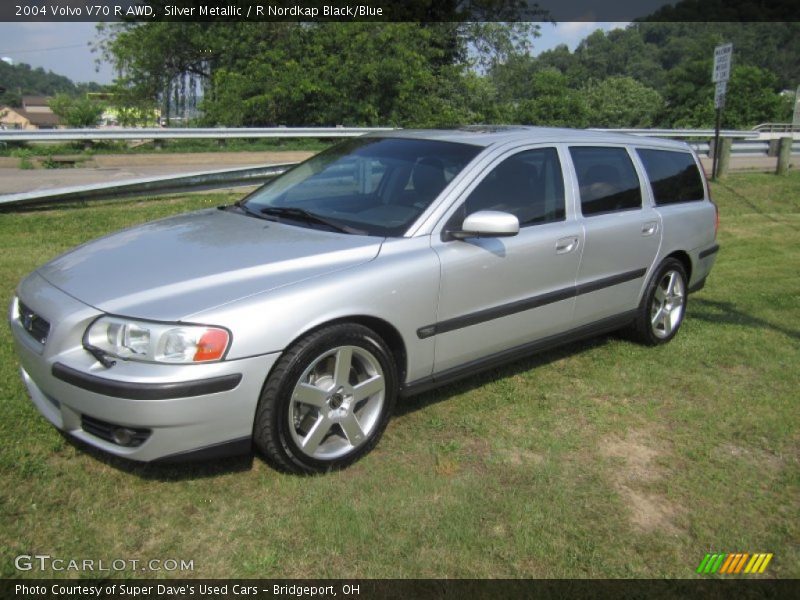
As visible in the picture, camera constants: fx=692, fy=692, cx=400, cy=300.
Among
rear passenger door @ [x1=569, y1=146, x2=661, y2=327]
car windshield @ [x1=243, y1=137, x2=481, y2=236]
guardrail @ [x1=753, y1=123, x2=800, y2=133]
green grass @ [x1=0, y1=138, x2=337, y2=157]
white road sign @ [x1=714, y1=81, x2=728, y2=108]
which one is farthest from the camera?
guardrail @ [x1=753, y1=123, x2=800, y2=133]

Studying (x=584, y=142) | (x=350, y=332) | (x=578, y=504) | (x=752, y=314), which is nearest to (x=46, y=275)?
(x=350, y=332)

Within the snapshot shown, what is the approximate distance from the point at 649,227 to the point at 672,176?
69 centimetres

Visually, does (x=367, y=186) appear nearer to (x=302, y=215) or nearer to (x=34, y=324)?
(x=302, y=215)

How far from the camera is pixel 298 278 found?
307cm

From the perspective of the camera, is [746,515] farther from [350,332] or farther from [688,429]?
[350,332]

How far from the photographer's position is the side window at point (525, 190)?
12.6 feet

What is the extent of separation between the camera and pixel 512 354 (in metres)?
4.09

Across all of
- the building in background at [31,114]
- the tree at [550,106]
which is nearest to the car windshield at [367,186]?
the tree at [550,106]

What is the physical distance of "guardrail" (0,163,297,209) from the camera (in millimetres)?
8008

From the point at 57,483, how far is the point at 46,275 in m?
1.01

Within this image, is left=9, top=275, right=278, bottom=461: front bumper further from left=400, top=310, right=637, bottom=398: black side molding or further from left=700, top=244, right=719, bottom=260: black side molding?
left=700, top=244, right=719, bottom=260: black side molding

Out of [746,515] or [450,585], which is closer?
[450,585]

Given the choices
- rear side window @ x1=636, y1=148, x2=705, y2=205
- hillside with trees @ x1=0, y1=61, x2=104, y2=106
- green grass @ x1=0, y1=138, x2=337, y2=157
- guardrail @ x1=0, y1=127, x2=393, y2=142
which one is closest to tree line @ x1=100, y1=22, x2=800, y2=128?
green grass @ x1=0, y1=138, x2=337, y2=157

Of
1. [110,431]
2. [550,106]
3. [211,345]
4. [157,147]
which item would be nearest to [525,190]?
[211,345]
